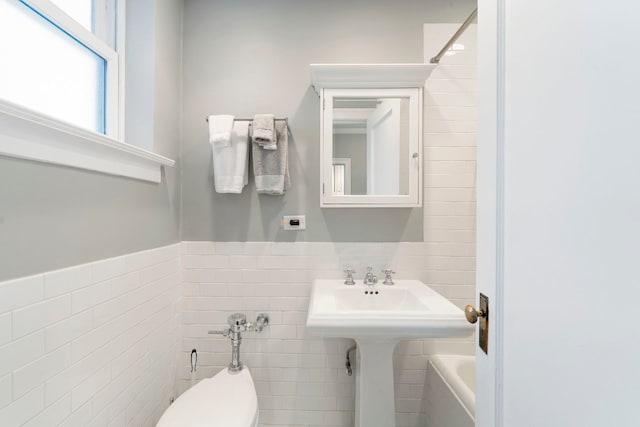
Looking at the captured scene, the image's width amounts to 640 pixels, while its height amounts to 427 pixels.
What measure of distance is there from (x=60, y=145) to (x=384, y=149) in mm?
1278

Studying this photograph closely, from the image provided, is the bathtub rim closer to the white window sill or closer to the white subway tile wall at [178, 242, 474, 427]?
the white subway tile wall at [178, 242, 474, 427]

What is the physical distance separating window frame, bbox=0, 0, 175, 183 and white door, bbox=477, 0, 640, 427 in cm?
110

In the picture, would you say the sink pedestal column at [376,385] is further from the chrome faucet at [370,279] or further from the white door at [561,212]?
the white door at [561,212]

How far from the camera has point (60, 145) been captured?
0.87 meters

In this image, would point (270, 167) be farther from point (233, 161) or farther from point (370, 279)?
point (370, 279)

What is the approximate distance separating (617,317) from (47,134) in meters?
1.25

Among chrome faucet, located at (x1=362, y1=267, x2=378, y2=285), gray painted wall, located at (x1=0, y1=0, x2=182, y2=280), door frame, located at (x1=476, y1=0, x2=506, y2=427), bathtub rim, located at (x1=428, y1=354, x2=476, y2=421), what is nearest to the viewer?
door frame, located at (x1=476, y1=0, x2=506, y2=427)

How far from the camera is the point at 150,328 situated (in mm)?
1363

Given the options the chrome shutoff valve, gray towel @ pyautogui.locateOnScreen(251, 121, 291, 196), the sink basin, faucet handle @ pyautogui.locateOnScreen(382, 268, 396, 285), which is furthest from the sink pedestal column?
gray towel @ pyautogui.locateOnScreen(251, 121, 291, 196)

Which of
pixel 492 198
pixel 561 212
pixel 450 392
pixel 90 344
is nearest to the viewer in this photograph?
pixel 561 212

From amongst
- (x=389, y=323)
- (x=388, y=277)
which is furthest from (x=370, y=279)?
(x=389, y=323)

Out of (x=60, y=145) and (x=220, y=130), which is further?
(x=220, y=130)

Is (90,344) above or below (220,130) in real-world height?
below

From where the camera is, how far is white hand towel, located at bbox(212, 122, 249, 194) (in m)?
1.55
